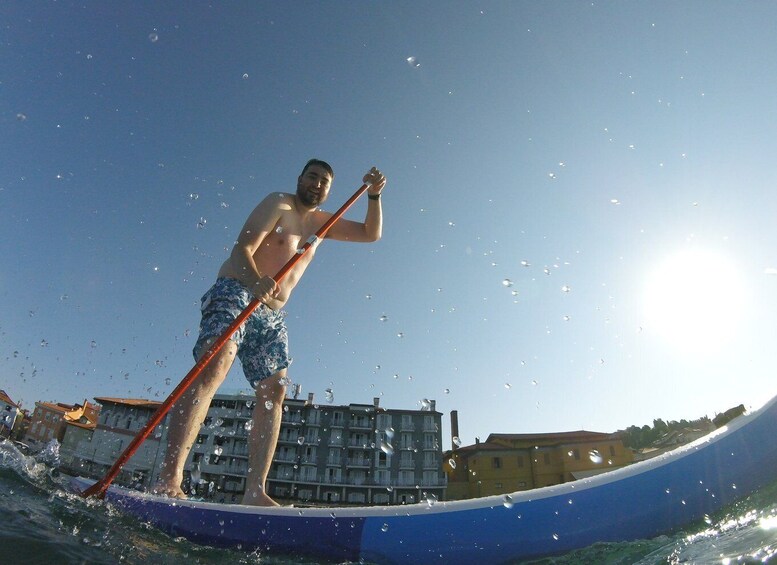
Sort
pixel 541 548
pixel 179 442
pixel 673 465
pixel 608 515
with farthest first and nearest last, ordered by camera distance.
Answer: pixel 179 442, pixel 673 465, pixel 608 515, pixel 541 548

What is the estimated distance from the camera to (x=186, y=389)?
2.77 m

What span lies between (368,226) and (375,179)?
1.55ft

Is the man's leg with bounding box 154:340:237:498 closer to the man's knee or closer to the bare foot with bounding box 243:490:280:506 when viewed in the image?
the bare foot with bounding box 243:490:280:506

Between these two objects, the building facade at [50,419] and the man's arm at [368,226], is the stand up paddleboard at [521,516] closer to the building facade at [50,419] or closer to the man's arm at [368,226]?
the man's arm at [368,226]

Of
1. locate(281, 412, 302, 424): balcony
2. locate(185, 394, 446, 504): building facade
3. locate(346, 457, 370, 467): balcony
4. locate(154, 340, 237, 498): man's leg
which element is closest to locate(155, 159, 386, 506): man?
locate(154, 340, 237, 498): man's leg

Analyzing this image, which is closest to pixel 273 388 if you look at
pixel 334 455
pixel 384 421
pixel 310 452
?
pixel 334 455

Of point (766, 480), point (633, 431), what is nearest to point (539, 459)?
point (633, 431)

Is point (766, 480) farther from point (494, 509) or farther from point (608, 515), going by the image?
point (494, 509)

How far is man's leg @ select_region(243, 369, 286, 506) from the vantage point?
2992 mm

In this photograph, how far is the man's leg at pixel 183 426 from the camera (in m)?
2.64

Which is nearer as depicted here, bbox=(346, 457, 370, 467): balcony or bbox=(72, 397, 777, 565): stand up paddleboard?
bbox=(72, 397, 777, 565): stand up paddleboard

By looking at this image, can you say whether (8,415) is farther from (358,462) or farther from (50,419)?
(358,462)

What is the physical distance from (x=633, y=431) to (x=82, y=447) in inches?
2533

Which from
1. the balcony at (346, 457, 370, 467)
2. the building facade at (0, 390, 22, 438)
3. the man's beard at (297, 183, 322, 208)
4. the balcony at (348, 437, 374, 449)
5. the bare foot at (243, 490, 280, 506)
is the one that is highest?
the building facade at (0, 390, 22, 438)
